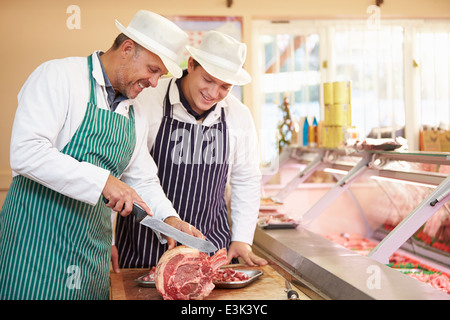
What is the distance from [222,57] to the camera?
2596 millimetres

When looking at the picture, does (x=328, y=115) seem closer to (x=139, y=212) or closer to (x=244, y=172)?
(x=244, y=172)

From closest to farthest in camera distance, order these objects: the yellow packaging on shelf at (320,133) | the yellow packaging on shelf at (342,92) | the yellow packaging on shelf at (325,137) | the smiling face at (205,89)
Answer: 1. the smiling face at (205,89)
2. the yellow packaging on shelf at (342,92)
3. the yellow packaging on shelf at (325,137)
4. the yellow packaging on shelf at (320,133)

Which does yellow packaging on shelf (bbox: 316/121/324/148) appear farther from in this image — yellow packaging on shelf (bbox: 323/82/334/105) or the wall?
the wall

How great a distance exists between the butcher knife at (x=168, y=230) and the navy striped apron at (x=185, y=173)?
0.64m

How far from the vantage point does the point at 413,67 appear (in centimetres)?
591

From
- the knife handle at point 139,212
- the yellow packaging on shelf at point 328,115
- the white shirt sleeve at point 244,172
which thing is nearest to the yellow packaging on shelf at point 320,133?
the yellow packaging on shelf at point 328,115

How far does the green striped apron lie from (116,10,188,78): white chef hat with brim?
0.25 metres

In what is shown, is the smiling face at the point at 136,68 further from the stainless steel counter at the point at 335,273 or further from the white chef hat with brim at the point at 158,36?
the stainless steel counter at the point at 335,273

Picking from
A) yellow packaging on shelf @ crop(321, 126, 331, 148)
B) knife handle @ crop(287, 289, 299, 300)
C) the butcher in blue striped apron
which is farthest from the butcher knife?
yellow packaging on shelf @ crop(321, 126, 331, 148)

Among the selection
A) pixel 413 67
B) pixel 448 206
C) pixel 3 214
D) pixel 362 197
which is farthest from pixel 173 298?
pixel 413 67

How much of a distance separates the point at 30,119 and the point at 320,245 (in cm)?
142

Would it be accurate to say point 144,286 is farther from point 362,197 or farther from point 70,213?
point 362,197

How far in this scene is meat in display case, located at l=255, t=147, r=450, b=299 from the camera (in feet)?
8.05

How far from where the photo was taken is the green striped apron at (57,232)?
1993 millimetres
